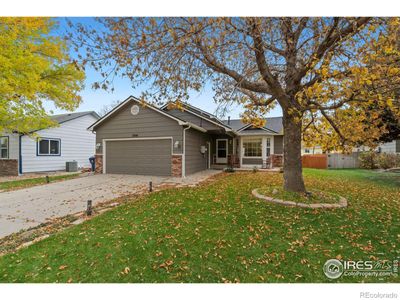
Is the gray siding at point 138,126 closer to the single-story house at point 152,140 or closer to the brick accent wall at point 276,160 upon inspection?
the single-story house at point 152,140

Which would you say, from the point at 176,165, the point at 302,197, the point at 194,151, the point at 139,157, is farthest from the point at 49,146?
the point at 302,197

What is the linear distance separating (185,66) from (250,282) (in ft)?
16.4

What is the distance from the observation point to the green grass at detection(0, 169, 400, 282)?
2.53m

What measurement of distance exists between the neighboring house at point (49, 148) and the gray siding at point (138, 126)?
2896 millimetres

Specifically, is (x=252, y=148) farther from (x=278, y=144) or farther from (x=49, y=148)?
(x=49, y=148)

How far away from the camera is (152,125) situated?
11.1 m

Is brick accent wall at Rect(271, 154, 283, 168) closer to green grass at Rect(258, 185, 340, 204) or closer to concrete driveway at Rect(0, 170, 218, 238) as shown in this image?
green grass at Rect(258, 185, 340, 204)

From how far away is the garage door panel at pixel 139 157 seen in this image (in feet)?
36.0

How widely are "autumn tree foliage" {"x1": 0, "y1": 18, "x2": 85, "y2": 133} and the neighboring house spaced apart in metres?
1.70

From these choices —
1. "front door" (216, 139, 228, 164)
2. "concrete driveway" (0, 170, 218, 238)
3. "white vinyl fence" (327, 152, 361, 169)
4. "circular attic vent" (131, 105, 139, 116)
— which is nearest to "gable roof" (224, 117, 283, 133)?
"front door" (216, 139, 228, 164)

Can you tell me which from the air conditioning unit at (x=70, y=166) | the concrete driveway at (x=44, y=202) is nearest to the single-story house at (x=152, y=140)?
the concrete driveway at (x=44, y=202)

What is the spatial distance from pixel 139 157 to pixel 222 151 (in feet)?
22.5

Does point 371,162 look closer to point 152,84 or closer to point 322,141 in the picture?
point 322,141
